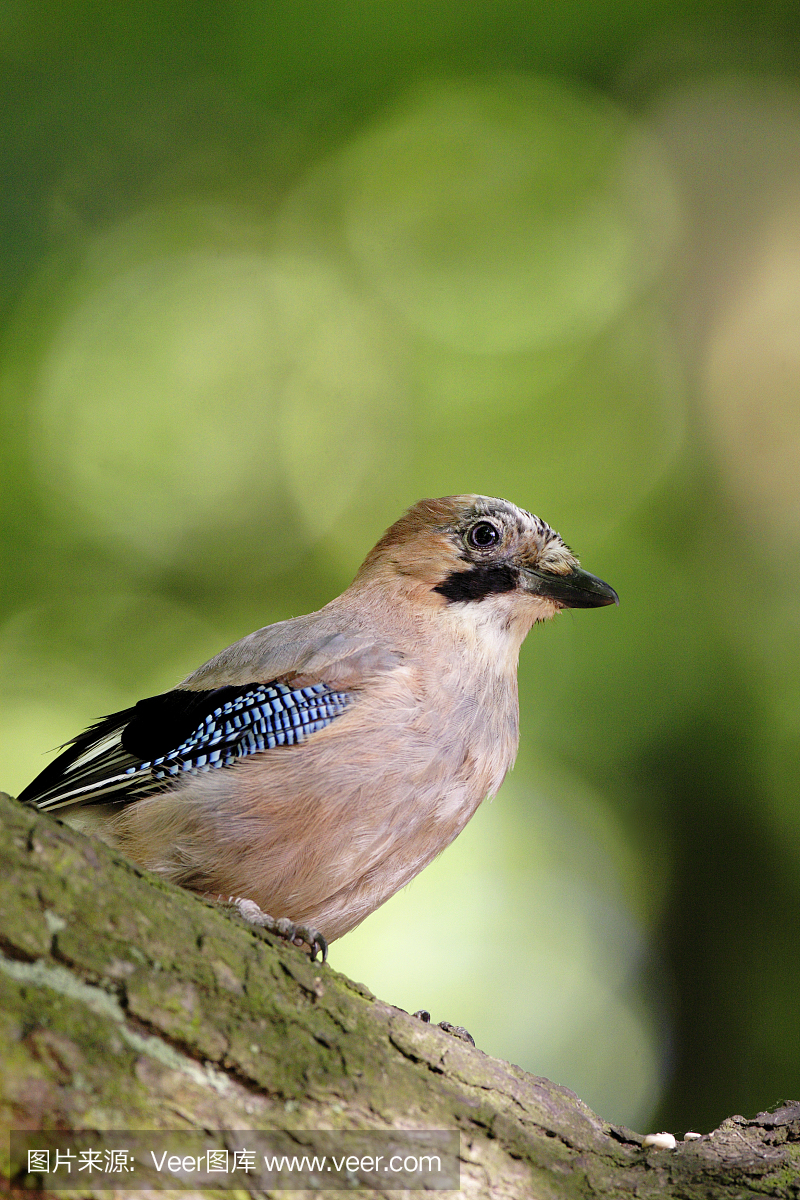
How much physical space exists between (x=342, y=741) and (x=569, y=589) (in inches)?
65.4

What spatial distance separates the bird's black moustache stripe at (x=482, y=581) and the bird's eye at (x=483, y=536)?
4.2 inches

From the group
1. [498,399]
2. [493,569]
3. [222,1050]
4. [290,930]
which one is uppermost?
[498,399]

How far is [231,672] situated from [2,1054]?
104 inches

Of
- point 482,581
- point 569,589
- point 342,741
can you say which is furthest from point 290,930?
point 569,589

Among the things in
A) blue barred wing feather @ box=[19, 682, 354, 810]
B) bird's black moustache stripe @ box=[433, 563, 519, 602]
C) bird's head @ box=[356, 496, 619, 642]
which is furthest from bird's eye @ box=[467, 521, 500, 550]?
blue barred wing feather @ box=[19, 682, 354, 810]

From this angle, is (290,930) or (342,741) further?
(342,741)

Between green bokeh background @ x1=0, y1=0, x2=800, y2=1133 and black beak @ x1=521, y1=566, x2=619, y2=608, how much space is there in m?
2.95

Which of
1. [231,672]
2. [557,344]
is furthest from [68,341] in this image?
[231,672]

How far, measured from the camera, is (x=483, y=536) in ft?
18.3

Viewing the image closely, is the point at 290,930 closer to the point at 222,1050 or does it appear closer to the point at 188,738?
the point at 222,1050

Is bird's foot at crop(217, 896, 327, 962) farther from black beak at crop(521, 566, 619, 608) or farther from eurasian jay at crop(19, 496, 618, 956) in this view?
black beak at crop(521, 566, 619, 608)

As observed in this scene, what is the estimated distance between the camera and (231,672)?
5043 millimetres

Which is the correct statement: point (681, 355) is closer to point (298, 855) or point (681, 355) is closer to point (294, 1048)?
point (298, 855)

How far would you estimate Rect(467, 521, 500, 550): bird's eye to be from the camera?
5.58m
